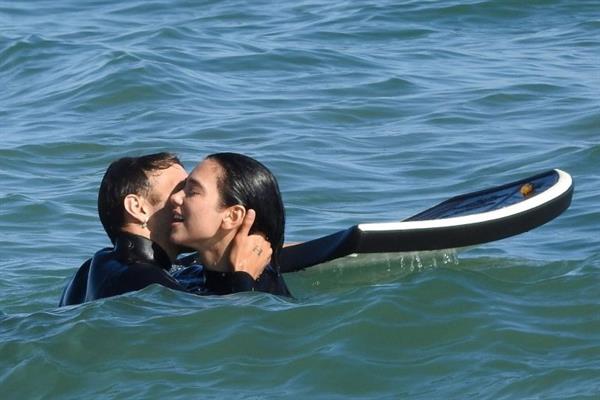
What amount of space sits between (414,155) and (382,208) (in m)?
1.35

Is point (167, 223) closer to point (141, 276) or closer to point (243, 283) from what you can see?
point (141, 276)

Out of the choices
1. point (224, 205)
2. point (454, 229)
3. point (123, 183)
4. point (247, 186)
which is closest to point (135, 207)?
point (123, 183)

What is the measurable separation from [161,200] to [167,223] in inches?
4.1

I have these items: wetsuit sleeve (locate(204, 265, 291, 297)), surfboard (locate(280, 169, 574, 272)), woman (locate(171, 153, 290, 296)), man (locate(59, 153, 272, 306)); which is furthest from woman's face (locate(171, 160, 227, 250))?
surfboard (locate(280, 169, 574, 272))

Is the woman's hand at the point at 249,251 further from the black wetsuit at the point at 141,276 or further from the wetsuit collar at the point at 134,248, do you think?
the wetsuit collar at the point at 134,248

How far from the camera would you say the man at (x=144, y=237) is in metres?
6.25

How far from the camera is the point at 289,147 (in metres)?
11.0

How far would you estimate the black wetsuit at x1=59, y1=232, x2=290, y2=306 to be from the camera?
622 cm

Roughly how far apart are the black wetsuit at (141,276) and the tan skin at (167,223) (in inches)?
1.6

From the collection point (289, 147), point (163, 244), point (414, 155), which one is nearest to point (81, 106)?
point (289, 147)

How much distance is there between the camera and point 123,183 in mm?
6277

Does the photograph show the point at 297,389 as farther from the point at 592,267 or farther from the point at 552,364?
the point at 592,267

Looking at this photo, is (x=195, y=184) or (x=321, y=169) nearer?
(x=195, y=184)

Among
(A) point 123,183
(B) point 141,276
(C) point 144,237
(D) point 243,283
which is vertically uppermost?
(A) point 123,183
